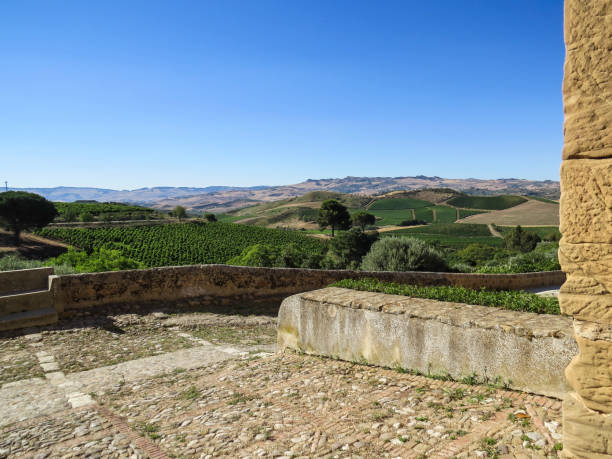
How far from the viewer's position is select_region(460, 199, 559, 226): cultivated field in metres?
89.1

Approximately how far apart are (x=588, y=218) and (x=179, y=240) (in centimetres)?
5536

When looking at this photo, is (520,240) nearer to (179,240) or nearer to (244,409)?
(179,240)

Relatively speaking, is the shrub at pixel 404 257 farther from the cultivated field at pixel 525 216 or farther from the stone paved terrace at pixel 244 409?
the cultivated field at pixel 525 216

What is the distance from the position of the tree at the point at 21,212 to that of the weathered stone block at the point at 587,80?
58.7 meters

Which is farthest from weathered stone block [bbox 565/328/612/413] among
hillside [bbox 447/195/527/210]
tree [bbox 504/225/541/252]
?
hillside [bbox 447/195/527/210]

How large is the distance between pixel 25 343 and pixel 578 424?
342 inches

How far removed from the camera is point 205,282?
1123 cm

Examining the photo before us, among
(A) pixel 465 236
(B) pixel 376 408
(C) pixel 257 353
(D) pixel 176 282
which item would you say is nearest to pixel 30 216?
(D) pixel 176 282

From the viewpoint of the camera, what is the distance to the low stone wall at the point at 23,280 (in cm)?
959

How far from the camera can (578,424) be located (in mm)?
2354

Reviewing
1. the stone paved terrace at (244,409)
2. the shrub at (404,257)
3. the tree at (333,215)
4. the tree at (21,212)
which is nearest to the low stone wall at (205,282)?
the stone paved terrace at (244,409)

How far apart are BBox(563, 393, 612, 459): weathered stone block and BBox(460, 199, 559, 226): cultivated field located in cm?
9090

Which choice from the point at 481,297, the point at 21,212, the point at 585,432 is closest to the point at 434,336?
the point at 481,297

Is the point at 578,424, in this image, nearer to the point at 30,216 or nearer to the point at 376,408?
the point at 376,408
